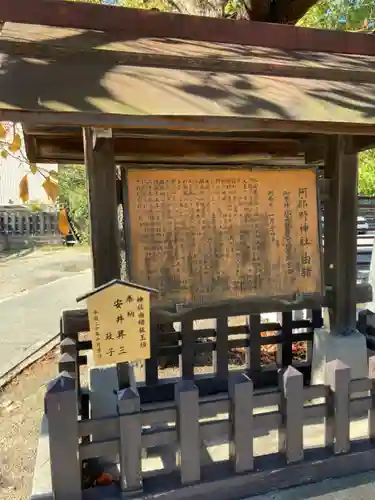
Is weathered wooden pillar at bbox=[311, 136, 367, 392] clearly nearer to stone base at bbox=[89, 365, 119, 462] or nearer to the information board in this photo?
the information board

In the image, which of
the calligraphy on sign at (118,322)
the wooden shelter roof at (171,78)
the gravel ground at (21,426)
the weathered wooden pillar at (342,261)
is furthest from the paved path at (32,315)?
the weathered wooden pillar at (342,261)

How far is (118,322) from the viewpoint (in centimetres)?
262

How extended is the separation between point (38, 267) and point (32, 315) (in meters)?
5.63

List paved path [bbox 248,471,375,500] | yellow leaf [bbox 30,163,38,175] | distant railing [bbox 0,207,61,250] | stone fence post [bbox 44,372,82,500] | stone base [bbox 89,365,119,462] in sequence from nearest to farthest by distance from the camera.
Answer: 1. stone fence post [bbox 44,372,82,500]
2. paved path [bbox 248,471,375,500]
3. stone base [bbox 89,365,119,462]
4. yellow leaf [bbox 30,163,38,175]
5. distant railing [bbox 0,207,61,250]

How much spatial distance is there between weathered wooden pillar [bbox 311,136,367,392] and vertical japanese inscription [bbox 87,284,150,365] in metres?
1.92

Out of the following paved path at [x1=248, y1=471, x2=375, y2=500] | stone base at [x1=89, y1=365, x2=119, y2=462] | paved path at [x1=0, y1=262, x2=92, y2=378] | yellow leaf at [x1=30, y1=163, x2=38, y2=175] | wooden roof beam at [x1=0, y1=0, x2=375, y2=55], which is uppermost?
wooden roof beam at [x1=0, y1=0, x2=375, y2=55]

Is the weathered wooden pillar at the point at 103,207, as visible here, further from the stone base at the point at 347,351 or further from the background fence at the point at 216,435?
the stone base at the point at 347,351

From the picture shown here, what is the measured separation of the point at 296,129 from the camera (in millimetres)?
2570

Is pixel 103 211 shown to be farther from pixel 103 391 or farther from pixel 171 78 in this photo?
pixel 103 391

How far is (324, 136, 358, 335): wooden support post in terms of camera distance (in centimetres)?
364

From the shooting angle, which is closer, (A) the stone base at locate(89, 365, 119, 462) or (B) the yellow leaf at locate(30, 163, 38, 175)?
(A) the stone base at locate(89, 365, 119, 462)

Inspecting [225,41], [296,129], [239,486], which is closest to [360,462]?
[239,486]

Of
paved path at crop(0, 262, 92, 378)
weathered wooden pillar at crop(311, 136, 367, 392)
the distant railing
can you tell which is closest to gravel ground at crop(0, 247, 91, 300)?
paved path at crop(0, 262, 92, 378)

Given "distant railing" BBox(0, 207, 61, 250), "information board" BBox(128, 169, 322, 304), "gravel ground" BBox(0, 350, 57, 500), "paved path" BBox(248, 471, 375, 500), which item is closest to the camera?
"paved path" BBox(248, 471, 375, 500)
